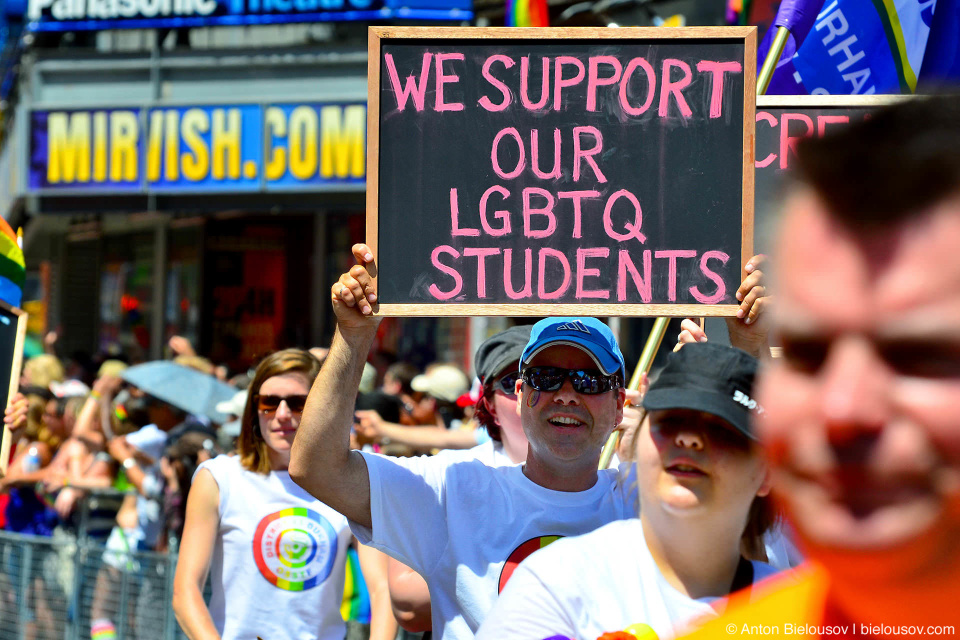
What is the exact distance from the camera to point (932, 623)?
65cm

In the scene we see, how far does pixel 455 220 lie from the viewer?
2838mm

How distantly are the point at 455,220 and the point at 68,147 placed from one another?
12090 millimetres

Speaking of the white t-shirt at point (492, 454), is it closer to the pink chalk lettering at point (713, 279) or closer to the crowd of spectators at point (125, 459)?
the pink chalk lettering at point (713, 279)

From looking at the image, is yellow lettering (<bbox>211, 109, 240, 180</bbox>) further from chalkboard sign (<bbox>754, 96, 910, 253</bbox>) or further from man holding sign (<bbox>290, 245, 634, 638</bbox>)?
man holding sign (<bbox>290, 245, 634, 638</bbox>)

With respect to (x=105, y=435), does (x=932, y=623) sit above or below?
above

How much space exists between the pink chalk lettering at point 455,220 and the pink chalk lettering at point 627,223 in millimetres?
334

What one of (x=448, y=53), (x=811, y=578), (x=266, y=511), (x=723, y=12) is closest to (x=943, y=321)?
(x=811, y=578)

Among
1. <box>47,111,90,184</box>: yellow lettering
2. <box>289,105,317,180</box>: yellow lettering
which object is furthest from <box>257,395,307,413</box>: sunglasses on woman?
<box>47,111,90,184</box>: yellow lettering

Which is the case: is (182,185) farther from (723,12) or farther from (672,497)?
(672,497)

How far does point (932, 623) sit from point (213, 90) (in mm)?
13965

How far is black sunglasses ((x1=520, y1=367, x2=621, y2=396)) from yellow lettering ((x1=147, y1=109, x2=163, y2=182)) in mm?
11501

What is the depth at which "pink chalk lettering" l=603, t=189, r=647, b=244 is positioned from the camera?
2816mm

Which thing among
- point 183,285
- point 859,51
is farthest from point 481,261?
Answer: point 183,285

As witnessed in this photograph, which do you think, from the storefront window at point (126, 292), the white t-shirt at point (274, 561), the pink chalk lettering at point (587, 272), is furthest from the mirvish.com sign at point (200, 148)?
the pink chalk lettering at point (587, 272)
